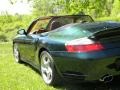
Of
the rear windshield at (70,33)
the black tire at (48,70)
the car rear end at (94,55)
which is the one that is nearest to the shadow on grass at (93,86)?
the black tire at (48,70)

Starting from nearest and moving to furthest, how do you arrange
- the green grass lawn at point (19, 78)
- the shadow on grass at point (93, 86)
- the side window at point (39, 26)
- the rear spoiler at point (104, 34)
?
the rear spoiler at point (104, 34), the shadow on grass at point (93, 86), the green grass lawn at point (19, 78), the side window at point (39, 26)

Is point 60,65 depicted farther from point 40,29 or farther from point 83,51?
point 40,29

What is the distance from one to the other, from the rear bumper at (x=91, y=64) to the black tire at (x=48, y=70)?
0.55 metres

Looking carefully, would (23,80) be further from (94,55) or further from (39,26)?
(94,55)

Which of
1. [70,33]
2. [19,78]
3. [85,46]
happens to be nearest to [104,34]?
[85,46]

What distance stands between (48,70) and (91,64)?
138cm

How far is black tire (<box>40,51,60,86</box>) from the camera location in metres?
6.05

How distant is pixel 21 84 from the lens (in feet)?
21.6

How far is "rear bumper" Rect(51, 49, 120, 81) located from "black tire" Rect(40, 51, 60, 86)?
55cm

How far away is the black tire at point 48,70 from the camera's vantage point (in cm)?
605

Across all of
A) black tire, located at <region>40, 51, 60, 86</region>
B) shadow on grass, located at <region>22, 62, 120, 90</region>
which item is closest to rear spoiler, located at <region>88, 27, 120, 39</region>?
shadow on grass, located at <region>22, 62, 120, 90</region>

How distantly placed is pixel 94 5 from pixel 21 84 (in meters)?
17.8

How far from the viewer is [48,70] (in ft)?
20.8

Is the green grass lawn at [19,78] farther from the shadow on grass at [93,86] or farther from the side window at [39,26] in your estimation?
the side window at [39,26]
